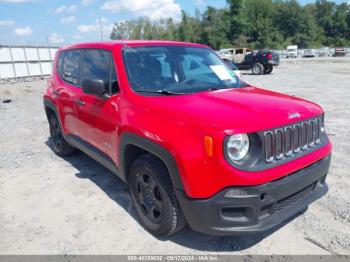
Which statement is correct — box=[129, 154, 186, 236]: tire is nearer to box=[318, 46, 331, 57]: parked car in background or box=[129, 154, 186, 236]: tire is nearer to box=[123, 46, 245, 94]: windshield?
box=[123, 46, 245, 94]: windshield

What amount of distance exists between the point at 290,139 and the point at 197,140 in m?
0.88

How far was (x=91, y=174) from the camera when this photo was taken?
4.79m

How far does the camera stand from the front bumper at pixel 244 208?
8.14 ft

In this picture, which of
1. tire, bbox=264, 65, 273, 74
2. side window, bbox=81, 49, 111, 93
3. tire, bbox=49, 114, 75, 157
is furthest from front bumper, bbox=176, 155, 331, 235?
tire, bbox=264, 65, 273, 74

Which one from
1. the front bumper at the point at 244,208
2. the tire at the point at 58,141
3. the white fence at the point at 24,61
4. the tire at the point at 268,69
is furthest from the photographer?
the tire at the point at 268,69

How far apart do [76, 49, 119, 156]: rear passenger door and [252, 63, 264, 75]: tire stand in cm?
1914

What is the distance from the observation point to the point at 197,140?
2.49 meters

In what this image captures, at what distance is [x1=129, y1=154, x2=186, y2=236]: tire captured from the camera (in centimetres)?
284

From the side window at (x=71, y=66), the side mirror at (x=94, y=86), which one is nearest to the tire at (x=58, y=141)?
the side window at (x=71, y=66)

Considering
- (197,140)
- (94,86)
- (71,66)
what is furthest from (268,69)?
(197,140)

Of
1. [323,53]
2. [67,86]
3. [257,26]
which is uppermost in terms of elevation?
[257,26]

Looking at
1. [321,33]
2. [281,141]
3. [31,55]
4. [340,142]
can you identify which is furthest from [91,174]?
[321,33]

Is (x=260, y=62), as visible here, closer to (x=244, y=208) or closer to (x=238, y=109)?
(x=238, y=109)

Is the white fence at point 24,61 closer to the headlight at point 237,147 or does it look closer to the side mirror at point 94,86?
the side mirror at point 94,86
